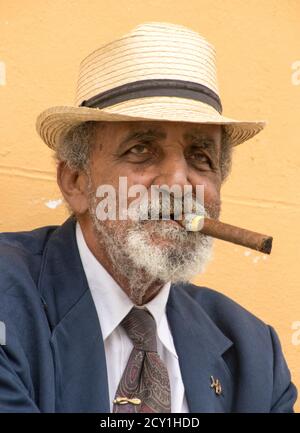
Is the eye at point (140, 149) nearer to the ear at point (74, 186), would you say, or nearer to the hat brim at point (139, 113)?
the hat brim at point (139, 113)

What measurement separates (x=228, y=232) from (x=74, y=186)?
69cm

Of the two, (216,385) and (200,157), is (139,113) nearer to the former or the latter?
(200,157)

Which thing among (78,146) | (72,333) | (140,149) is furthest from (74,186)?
(72,333)

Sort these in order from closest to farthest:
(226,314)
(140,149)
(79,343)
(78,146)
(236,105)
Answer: (79,343)
(140,149)
(78,146)
(226,314)
(236,105)

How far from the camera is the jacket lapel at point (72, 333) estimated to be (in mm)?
2186

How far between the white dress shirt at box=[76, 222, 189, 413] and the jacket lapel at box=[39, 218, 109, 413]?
5cm

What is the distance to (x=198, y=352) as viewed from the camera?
8.39 feet

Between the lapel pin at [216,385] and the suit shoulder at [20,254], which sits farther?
the lapel pin at [216,385]

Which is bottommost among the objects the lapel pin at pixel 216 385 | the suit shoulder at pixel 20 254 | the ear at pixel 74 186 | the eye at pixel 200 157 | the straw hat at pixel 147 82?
the lapel pin at pixel 216 385

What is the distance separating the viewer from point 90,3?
9.81 feet

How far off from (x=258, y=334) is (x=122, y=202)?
751 millimetres

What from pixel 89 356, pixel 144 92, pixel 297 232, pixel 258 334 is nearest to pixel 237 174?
pixel 297 232

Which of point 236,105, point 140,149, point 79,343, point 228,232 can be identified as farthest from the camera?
point 236,105

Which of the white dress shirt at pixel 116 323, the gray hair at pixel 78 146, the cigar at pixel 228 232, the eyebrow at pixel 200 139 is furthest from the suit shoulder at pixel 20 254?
the eyebrow at pixel 200 139
